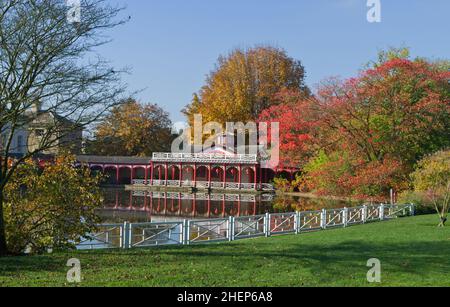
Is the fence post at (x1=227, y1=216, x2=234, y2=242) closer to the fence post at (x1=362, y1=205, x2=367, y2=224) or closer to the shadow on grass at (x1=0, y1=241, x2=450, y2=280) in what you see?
the shadow on grass at (x1=0, y1=241, x2=450, y2=280)

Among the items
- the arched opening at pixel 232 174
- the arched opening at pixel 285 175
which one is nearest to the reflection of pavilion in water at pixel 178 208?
the arched opening at pixel 285 175

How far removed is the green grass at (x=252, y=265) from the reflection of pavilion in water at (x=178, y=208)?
60.7 ft

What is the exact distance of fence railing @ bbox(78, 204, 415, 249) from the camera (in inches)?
568

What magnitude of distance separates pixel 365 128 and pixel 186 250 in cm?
2701

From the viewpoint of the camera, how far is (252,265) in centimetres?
1011

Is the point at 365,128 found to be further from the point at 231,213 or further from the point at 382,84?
the point at 231,213

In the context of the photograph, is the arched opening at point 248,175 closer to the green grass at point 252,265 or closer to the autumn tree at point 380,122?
the autumn tree at point 380,122

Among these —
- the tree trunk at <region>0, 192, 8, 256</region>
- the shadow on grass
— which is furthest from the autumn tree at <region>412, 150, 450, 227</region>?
the tree trunk at <region>0, 192, 8, 256</region>

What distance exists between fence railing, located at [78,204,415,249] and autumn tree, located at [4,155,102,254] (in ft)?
2.34

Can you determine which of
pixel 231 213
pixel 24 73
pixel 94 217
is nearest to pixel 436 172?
pixel 231 213

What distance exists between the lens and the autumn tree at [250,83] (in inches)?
2281

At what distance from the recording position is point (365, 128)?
37.2m

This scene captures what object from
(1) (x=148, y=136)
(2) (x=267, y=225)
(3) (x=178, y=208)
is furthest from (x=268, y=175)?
(2) (x=267, y=225)

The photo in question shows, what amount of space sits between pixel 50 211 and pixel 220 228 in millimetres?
9196
